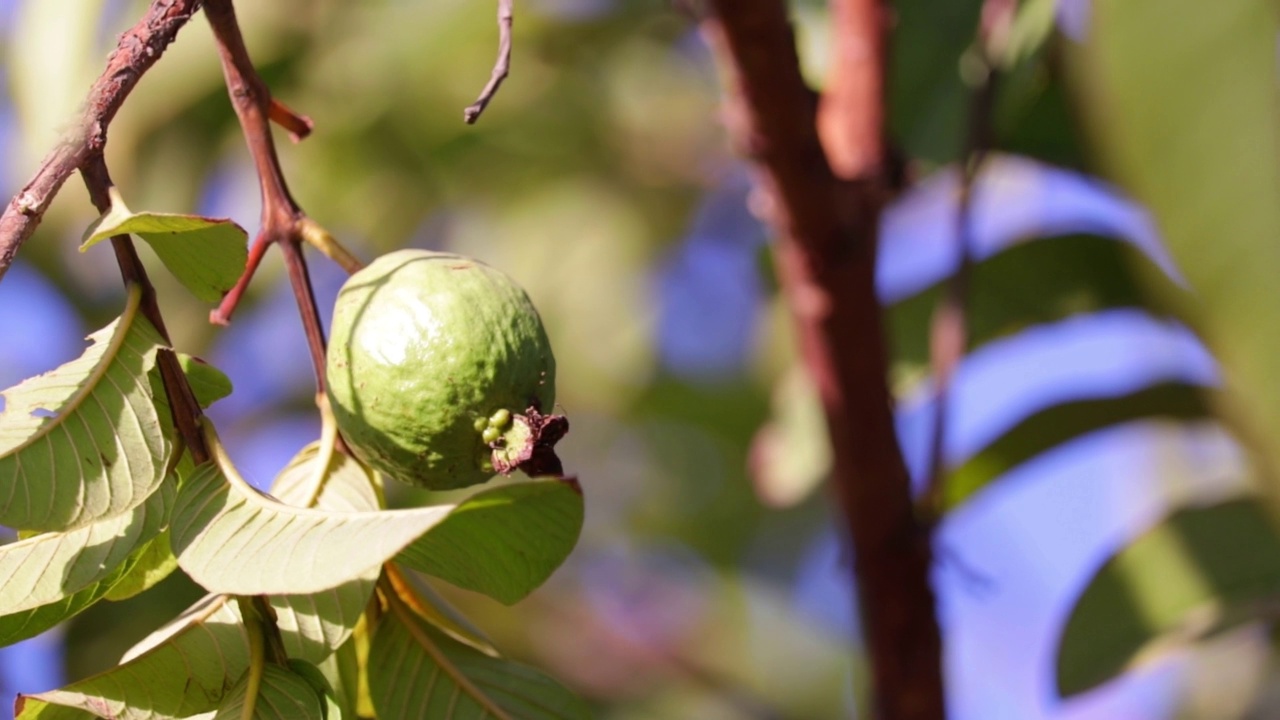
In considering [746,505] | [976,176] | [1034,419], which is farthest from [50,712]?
[746,505]

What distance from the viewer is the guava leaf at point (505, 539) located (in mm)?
663

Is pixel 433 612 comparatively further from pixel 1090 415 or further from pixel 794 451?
pixel 1090 415

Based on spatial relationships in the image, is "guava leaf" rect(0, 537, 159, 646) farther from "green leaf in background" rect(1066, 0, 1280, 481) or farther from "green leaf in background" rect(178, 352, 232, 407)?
"green leaf in background" rect(1066, 0, 1280, 481)

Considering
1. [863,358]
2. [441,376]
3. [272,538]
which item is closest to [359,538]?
[272,538]

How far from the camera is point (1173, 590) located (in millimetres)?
1611

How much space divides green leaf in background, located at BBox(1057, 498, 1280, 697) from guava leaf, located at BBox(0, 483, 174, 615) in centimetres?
118

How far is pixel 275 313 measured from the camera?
3.12 meters

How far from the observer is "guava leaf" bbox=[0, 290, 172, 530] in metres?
0.70

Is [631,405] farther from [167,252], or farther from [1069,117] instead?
[167,252]

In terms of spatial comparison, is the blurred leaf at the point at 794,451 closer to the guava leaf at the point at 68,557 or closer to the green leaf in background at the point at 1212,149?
the green leaf in background at the point at 1212,149

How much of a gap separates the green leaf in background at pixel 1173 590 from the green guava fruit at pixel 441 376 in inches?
39.5

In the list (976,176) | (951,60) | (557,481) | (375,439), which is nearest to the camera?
(557,481)

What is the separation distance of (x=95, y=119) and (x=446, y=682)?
376 mm

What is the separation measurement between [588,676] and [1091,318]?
68.7 inches
